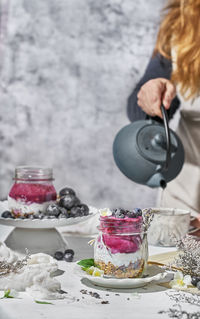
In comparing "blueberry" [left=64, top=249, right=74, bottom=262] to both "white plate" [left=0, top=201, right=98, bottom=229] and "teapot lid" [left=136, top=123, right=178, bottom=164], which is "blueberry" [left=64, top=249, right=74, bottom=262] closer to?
"white plate" [left=0, top=201, right=98, bottom=229]

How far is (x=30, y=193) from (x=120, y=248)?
0.39m

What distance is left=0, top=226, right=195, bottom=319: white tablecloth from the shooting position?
0.80m

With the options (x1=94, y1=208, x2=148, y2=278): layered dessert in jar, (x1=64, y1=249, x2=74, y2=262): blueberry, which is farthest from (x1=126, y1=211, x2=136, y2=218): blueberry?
(x1=64, y1=249, x2=74, y2=262): blueberry

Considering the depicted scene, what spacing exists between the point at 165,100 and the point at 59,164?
167cm

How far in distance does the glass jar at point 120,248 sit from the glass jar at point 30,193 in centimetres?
33

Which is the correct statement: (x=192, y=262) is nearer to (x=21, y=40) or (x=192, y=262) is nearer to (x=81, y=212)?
(x=81, y=212)

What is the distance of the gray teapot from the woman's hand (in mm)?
96

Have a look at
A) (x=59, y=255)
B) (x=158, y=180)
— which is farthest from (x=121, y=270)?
(x=158, y=180)

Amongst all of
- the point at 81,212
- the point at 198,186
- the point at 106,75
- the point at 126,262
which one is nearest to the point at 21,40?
the point at 106,75

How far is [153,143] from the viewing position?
146cm

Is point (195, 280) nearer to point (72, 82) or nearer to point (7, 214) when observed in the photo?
point (7, 214)

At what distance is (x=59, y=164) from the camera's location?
3273 mm

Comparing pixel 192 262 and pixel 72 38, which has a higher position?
pixel 72 38

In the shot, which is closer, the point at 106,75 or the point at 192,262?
the point at 192,262
